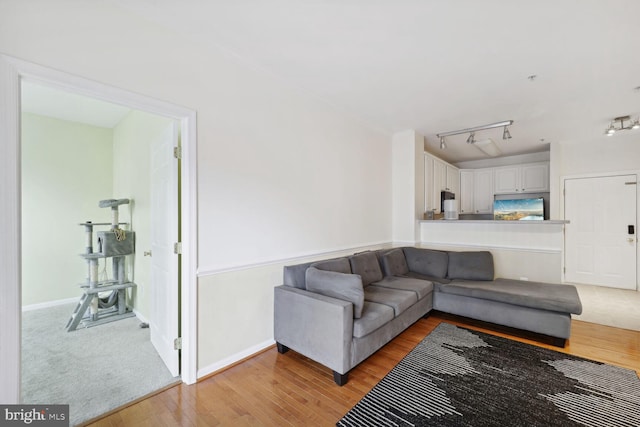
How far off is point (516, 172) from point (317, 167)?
494 cm

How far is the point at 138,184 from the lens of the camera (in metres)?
3.47

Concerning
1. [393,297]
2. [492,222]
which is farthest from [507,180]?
[393,297]

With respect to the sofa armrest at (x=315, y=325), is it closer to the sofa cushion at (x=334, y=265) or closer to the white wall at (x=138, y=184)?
the sofa cushion at (x=334, y=265)

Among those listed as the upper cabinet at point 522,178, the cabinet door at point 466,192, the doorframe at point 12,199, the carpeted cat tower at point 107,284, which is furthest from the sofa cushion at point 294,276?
the upper cabinet at point 522,178

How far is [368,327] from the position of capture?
87.0 inches

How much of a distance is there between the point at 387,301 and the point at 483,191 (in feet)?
15.9

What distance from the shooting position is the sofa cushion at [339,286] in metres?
2.27

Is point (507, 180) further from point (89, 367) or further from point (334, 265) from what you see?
point (89, 367)

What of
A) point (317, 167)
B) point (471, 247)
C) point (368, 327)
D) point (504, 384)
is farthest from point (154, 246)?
point (471, 247)

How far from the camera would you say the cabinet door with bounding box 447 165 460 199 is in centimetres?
577

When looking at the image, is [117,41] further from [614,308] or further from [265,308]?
[614,308]

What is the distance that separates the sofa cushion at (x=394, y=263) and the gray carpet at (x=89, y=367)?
A: 266 cm

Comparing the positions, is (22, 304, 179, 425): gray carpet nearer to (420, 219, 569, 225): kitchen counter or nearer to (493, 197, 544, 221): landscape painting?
(420, 219, 569, 225): kitchen counter

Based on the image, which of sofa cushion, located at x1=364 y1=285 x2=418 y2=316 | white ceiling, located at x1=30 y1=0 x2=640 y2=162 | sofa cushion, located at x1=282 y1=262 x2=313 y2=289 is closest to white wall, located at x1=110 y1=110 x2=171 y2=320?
white ceiling, located at x1=30 y1=0 x2=640 y2=162
